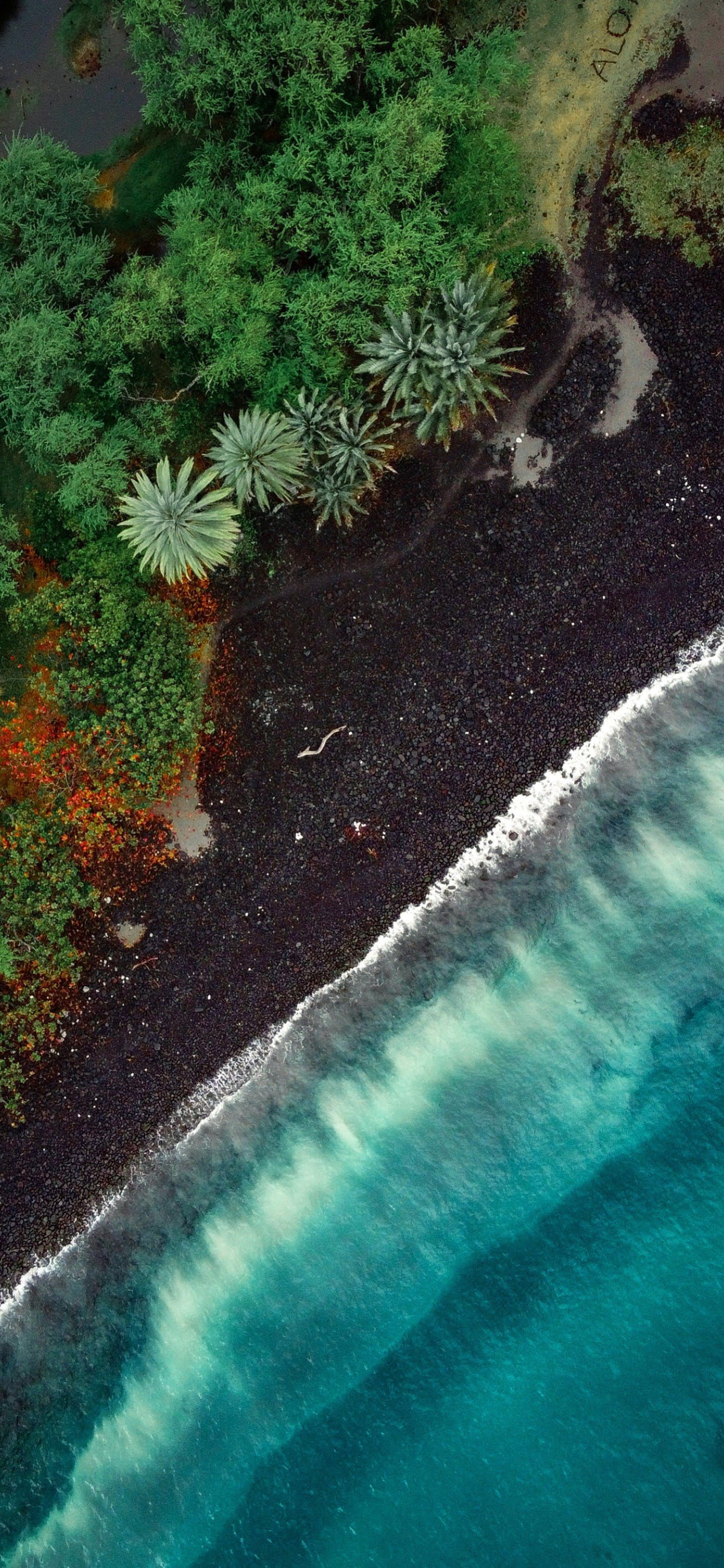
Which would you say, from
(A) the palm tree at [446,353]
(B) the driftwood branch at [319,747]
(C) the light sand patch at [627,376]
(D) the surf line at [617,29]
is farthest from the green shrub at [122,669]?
(D) the surf line at [617,29]

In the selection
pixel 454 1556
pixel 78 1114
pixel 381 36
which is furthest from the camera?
pixel 78 1114

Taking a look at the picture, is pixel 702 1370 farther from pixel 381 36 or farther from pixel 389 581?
pixel 381 36

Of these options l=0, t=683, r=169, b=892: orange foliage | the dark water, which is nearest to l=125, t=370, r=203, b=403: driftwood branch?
the dark water

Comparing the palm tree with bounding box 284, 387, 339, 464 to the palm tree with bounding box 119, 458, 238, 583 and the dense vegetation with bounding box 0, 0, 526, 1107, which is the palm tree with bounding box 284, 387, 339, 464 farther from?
the palm tree with bounding box 119, 458, 238, 583

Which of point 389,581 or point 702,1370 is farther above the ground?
point 389,581

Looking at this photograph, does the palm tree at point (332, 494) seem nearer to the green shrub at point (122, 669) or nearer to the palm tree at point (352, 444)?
the palm tree at point (352, 444)

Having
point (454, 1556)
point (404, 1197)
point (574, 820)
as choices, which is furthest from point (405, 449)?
point (454, 1556)
